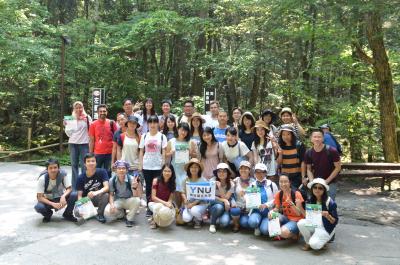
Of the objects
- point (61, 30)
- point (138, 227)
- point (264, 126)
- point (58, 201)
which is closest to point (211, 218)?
point (138, 227)

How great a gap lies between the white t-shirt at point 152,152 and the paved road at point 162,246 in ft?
3.04

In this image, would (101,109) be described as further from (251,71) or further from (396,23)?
(251,71)

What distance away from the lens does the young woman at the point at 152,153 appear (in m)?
6.58

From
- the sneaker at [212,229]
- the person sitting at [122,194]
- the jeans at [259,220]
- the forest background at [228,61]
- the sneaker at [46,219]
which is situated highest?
the forest background at [228,61]

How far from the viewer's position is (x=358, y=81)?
12.0 meters

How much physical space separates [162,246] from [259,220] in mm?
1487

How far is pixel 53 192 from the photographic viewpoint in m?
6.31

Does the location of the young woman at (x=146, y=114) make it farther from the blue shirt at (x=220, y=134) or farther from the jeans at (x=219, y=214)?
the jeans at (x=219, y=214)

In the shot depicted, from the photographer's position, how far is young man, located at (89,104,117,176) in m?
7.28

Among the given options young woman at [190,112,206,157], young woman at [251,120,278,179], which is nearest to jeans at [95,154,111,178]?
young woman at [190,112,206,157]

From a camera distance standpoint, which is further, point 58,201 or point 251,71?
point 251,71

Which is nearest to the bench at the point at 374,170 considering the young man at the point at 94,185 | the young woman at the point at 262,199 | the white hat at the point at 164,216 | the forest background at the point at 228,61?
the forest background at the point at 228,61

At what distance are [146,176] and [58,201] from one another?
4.79 feet

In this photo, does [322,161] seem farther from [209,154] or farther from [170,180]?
[170,180]
